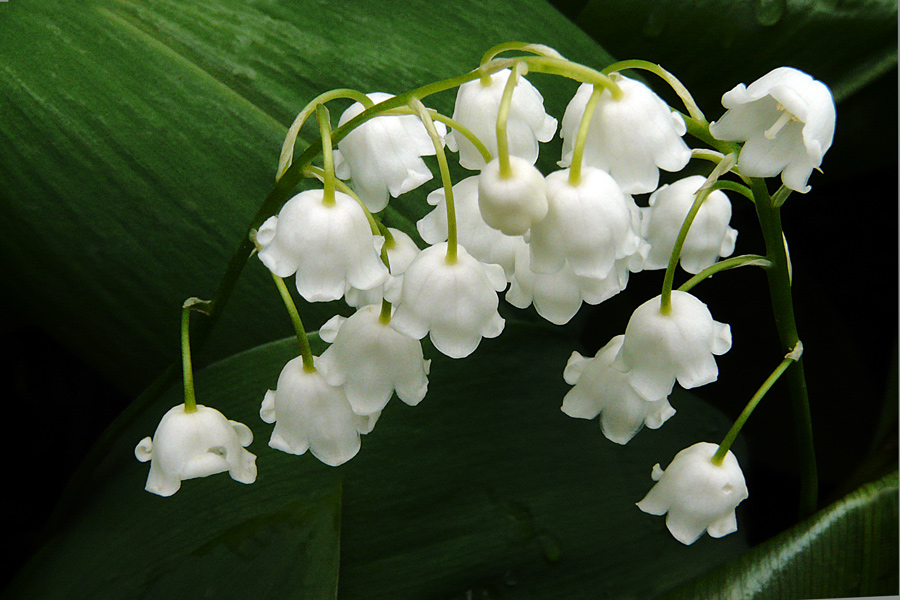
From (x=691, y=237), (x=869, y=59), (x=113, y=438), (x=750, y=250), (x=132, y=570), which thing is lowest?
(x=132, y=570)

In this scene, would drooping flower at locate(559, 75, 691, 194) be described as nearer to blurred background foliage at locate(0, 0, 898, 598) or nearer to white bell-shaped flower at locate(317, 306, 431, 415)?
white bell-shaped flower at locate(317, 306, 431, 415)

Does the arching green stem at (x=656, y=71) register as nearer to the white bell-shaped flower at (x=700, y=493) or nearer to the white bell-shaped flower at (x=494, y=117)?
the white bell-shaped flower at (x=494, y=117)

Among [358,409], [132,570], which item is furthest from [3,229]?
[358,409]

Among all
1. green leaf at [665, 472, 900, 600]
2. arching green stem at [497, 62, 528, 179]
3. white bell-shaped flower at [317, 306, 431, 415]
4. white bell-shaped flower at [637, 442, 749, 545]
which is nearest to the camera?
arching green stem at [497, 62, 528, 179]

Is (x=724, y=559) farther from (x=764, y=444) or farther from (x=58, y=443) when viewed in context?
(x=58, y=443)

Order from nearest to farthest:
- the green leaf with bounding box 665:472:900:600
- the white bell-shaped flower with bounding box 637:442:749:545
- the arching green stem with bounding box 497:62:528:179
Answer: the arching green stem with bounding box 497:62:528:179
the white bell-shaped flower with bounding box 637:442:749:545
the green leaf with bounding box 665:472:900:600

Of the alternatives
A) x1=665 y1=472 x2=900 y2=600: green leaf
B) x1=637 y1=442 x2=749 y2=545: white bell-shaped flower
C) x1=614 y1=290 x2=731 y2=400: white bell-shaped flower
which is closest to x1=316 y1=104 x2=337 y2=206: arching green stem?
x1=614 y1=290 x2=731 y2=400: white bell-shaped flower

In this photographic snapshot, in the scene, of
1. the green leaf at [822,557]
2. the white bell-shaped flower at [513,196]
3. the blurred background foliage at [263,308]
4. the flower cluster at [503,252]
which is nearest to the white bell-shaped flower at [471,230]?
the flower cluster at [503,252]

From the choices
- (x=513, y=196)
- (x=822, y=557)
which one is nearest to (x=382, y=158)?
(x=513, y=196)
